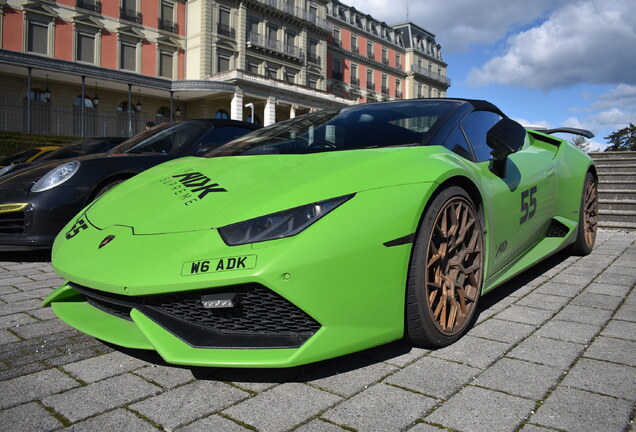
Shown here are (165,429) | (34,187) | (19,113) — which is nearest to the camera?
(165,429)

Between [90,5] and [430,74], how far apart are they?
1554 inches

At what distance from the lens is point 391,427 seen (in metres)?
1.44

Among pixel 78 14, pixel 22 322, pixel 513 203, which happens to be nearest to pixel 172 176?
pixel 22 322

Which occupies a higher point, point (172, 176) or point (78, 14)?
point (78, 14)

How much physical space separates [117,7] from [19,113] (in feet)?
29.1

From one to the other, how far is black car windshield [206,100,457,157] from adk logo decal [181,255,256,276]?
2.98 feet

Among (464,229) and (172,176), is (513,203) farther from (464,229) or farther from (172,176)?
(172,176)

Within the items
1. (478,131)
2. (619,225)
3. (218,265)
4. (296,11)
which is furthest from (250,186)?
(296,11)

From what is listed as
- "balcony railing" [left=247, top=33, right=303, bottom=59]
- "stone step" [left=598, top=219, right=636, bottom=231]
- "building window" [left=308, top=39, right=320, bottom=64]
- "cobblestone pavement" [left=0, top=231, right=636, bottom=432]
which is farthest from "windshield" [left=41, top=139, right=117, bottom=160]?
"building window" [left=308, top=39, right=320, bottom=64]

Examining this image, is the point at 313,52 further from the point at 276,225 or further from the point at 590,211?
the point at 276,225

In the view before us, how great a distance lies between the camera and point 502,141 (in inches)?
97.0

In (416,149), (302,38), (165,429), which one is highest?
(302,38)

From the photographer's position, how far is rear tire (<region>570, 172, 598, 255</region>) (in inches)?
154

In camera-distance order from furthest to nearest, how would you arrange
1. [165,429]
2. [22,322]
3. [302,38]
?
[302,38] < [22,322] < [165,429]
